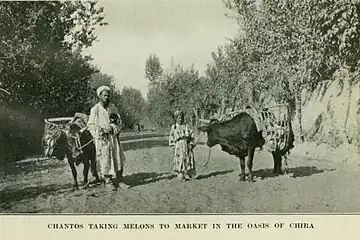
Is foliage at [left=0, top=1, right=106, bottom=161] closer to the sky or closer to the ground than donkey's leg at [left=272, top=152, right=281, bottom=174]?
closer to the sky

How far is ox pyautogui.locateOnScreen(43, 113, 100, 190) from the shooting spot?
4.44 feet

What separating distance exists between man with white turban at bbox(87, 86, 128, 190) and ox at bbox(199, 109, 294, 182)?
0.20 metres

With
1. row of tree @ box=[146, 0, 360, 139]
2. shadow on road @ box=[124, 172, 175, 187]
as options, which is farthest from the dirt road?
row of tree @ box=[146, 0, 360, 139]

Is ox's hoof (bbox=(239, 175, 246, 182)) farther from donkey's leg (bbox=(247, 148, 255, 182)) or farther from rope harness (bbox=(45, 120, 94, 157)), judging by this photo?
rope harness (bbox=(45, 120, 94, 157))

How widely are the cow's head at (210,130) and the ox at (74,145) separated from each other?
26 cm

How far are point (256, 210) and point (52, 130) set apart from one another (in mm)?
511

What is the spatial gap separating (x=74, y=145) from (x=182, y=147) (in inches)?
10.0

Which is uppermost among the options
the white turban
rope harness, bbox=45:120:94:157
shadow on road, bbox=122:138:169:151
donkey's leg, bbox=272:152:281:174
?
the white turban

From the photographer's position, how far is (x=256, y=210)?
1.33 meters

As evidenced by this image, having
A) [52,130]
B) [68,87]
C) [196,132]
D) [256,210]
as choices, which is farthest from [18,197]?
[256,210]

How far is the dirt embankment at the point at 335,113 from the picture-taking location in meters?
1.36

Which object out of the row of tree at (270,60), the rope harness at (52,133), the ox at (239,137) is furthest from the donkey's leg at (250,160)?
the rope harness at (52,133)

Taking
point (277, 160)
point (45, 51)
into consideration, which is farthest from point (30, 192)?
point (277, 160)

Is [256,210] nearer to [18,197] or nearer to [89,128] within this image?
[89,128]
